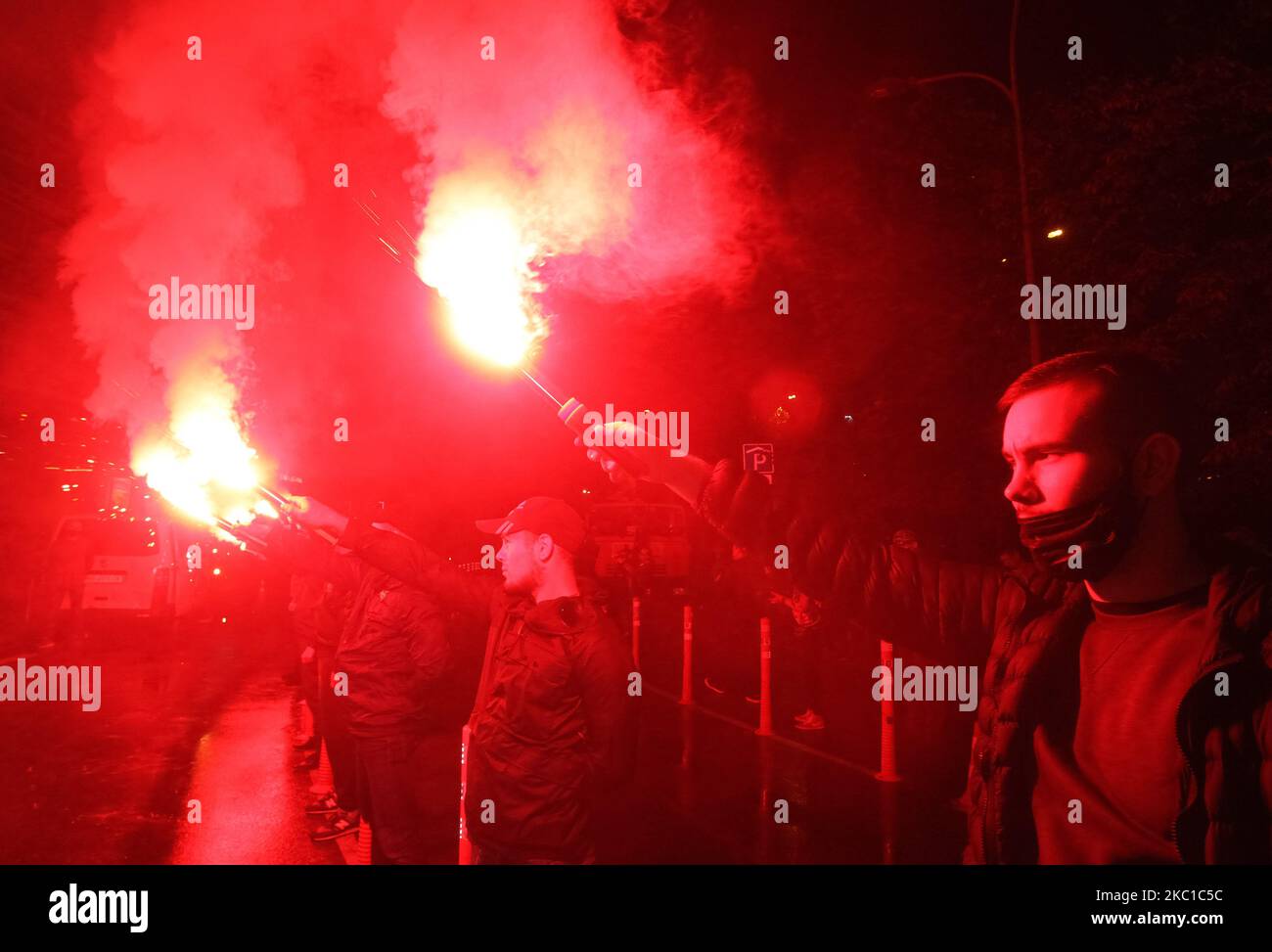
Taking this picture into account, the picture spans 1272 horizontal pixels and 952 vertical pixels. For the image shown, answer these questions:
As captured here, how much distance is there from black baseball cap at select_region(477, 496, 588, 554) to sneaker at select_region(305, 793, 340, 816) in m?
3.68

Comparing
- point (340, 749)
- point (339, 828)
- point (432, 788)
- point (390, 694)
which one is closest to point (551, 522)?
point (390, 694)

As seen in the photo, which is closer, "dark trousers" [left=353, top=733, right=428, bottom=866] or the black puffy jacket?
"dark trousers" [left=353, top=733, right=428, bottom=866]

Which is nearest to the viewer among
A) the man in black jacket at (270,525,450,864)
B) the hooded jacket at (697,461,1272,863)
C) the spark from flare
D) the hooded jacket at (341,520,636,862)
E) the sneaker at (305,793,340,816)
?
the hooded jacket at (697,461,1272,863)

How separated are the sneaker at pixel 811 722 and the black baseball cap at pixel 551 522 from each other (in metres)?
5.76

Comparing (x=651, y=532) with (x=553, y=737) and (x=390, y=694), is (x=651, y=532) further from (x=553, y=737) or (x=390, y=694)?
(x=553, y=737)

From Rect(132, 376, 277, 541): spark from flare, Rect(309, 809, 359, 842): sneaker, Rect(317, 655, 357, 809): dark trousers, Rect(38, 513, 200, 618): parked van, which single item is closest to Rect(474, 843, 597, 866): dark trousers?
Rect(317, 655, 357, 809): dark trousers

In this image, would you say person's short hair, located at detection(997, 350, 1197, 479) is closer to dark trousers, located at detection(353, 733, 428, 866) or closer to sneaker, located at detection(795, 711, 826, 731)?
dark trousers, located at detection(353, 733, 428, 866)

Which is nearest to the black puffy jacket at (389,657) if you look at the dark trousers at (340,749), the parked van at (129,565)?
the dark trousers at (340,749)

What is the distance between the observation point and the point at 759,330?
42.7 feet

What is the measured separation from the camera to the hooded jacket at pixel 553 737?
3.69 metres

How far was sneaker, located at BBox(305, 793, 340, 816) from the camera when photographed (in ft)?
21.4

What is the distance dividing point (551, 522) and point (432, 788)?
11.0 feet

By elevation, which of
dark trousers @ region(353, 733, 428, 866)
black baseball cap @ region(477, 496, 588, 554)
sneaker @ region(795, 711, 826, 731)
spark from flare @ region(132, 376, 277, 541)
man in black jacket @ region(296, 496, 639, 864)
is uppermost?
spark from flare @ region(132, 376, 277, 541)

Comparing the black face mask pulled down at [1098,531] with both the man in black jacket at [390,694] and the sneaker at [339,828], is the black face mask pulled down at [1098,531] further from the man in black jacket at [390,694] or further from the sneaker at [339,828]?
the sneaker at [339,828]
